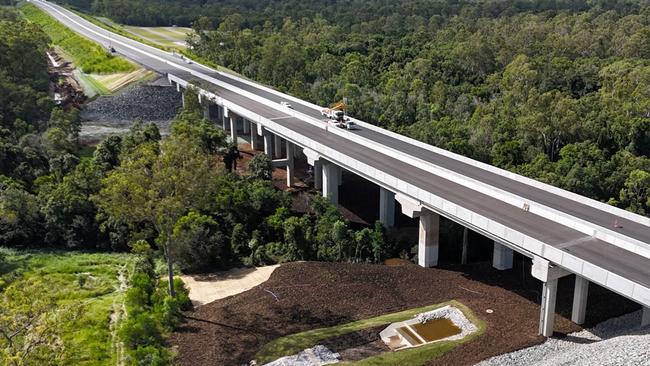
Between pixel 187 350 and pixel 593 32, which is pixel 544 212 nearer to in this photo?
pixel 187 350

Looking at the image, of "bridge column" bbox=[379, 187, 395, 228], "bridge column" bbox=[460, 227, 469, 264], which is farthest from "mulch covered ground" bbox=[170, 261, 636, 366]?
"bridge column" bbox=[379, 187, 395, 228]

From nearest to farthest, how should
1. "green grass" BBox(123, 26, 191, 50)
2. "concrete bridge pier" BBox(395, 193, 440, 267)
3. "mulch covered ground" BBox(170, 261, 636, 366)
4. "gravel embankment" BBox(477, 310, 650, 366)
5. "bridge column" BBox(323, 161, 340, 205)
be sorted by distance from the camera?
"gravel embankment" BBox(477, 310, 650, 366)
"mulch covered ground" BBox(170, 261, 636, 366)
"concrete bridge pier" BBox(395, 193, 440, 267)
"bridge column" BBox(323, 161, 340, 205)
"green grass" BBox(123, 26, 191, 50)

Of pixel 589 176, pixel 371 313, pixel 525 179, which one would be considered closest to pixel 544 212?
pixel 525 179

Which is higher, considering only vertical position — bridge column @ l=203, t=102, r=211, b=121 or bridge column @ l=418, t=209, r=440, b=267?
bridge column @ l=203, t=102, r=211, b=121

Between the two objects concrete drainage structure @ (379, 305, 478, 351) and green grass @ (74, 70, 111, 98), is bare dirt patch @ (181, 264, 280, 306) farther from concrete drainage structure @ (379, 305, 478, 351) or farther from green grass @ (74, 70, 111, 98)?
green grass @ (74, 70, 111, 98)

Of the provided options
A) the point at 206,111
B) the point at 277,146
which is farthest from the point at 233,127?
the point at 206,111
